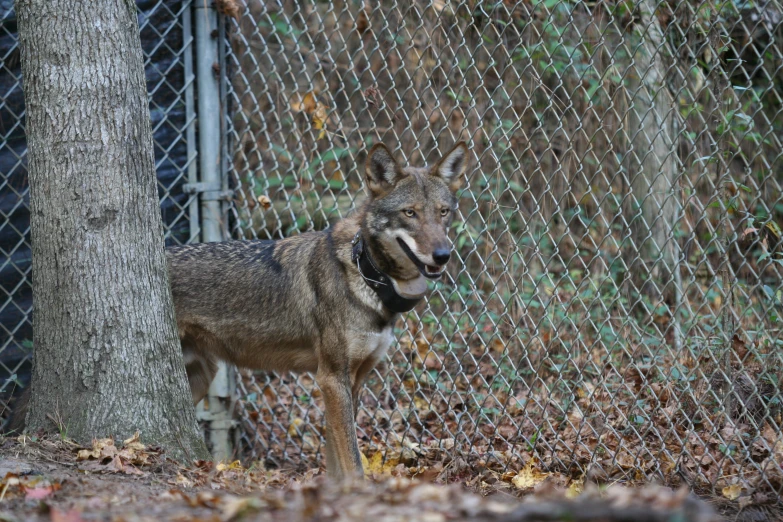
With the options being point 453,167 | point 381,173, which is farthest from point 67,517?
point 453,167

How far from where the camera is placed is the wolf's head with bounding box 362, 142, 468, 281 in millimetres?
4148

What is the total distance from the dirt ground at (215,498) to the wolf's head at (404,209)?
1435mm

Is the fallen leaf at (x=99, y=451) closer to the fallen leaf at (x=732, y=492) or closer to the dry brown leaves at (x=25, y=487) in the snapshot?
the dry brown leaves at (x=25, y=487)

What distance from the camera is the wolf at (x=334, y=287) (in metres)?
4.23

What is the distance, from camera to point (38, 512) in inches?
96.1

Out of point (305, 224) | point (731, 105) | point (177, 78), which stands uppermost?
point (177, 78)

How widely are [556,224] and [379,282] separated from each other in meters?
2.56

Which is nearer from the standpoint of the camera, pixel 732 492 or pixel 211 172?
pixel 732 492

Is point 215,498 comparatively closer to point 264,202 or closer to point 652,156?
point 264,202

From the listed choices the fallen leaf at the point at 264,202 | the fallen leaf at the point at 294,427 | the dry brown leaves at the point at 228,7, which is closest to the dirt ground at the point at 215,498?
the fallen leaf at the point at 294,427

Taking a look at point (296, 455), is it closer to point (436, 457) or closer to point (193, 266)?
point (436, 457)

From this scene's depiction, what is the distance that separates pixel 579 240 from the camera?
15.9 ft

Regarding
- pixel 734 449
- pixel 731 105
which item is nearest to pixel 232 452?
pixel 734 449

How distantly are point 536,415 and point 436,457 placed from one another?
722 millimetres
